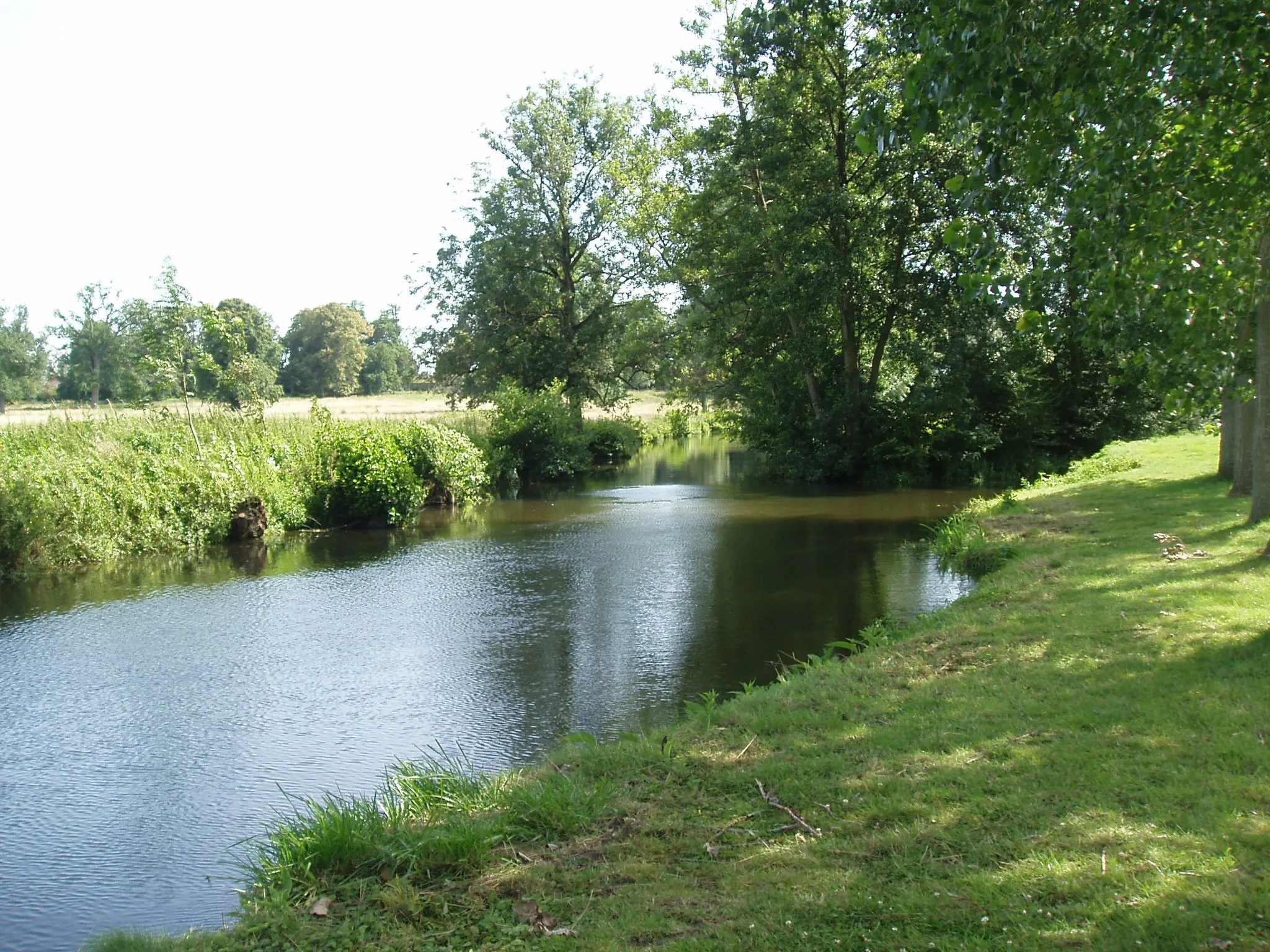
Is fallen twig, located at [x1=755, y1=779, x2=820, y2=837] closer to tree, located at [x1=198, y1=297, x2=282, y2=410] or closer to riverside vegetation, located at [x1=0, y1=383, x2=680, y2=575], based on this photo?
riverside vegetation, located at [x1=0, y1=383, x2=680, y2=575]

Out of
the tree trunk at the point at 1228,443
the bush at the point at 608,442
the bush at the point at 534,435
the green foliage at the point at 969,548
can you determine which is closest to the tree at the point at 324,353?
the bush at the point at 608,442

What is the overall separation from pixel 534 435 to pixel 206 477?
41.5 ft

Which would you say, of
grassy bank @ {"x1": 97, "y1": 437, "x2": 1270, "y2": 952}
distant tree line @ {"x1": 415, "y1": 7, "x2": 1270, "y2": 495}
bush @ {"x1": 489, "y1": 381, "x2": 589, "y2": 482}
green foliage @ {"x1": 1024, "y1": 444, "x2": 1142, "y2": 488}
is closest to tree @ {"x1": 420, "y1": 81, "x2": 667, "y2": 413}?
distant tree line @ {"x1": 415, "y1": 7, "x2": 1270, "y2": 495}

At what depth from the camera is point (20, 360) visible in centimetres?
7081

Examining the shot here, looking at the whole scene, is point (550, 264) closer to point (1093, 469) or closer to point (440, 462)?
point (440, 462)

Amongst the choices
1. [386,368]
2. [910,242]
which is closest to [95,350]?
[386,368]

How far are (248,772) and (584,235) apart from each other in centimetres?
3340

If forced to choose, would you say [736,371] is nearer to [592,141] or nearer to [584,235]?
[584,235]

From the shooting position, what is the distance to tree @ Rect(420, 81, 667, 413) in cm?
3734

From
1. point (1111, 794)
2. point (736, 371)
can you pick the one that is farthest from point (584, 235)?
point (1111, 794)

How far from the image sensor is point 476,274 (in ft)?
124

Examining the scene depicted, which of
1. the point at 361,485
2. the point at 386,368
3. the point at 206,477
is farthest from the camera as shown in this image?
the point at 386,368

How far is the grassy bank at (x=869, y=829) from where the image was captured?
12.1 feet

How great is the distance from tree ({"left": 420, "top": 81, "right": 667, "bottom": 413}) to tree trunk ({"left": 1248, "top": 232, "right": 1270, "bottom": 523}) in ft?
88.9
